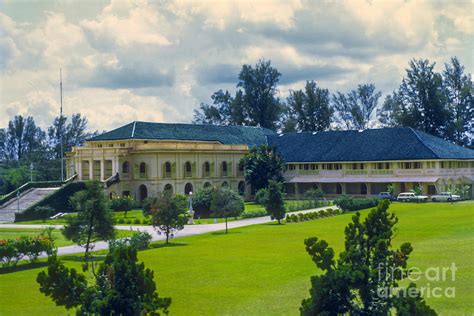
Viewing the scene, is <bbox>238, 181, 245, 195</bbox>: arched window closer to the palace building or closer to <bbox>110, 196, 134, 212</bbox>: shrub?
the palace building

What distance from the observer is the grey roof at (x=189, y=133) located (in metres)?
76.6

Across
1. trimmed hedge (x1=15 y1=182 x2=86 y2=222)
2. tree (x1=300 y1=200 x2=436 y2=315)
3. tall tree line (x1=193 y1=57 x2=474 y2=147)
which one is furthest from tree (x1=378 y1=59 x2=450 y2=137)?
tree (x1=300 y1=200 x2=436 y2=315)

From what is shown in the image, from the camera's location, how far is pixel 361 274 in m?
16.1

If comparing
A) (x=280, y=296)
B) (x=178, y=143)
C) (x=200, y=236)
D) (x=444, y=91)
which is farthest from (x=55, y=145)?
(x=280, y=296)

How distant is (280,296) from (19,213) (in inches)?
1630

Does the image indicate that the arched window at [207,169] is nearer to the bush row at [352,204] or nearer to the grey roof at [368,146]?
the grey roof at [368,146]

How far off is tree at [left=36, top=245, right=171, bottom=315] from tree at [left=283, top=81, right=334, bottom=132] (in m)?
86.4

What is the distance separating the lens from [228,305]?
907 inches

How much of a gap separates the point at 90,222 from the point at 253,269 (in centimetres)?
991

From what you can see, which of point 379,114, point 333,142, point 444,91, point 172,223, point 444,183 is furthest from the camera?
point 379,114

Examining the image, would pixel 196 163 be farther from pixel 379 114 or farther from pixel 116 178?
pixel 379 114

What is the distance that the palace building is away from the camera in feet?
236

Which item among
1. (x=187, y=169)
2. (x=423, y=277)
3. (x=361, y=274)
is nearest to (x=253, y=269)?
(x=423, y=277)

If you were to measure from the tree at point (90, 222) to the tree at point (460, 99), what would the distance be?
65.5 metres
